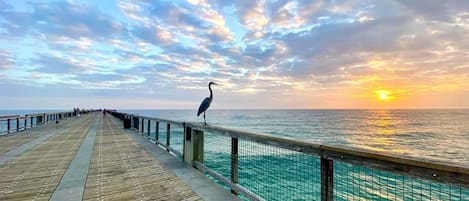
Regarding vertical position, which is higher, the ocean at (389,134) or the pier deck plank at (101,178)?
the pier deck plank at (101,178)

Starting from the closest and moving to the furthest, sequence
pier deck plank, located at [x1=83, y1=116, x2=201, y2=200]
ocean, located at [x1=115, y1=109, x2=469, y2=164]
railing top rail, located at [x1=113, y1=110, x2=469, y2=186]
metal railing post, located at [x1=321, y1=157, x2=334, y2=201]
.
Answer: railing top rail, located at [x1=113, y1=110, x2=469, y2=186] → metal railing post, located at [x1=321, y1=157, x2=334, y2=201] → pier deck plank, located at [x1=83, y1=116, x2=201, y2=200] → ocean, located at [x1=115, y1=109, x2=469, y2=164]

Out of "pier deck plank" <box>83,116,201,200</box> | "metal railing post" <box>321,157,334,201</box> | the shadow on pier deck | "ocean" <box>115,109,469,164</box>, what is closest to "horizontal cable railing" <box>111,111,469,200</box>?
"metal railing post" <box>321,157,334,201</box>

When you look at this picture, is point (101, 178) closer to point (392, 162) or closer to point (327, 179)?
point (327, 179)

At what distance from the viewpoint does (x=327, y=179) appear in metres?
2.27

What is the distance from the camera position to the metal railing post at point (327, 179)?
2248 mm

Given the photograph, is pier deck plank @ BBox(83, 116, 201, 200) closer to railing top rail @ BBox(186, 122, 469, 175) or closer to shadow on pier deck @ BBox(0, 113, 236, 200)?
shadow on pier deck @ BBox(0, 113, 236, 200)

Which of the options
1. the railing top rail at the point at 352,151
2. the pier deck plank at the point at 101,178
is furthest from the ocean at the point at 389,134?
the pier deck plank at the point at 101,178

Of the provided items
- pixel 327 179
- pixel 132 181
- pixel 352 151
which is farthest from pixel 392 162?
pixel 132 181

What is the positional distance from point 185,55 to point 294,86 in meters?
26.6

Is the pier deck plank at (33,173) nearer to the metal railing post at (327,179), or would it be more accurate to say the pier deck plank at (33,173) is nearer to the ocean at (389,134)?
the metal railing post at (327,179)

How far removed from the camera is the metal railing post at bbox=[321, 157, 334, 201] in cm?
225

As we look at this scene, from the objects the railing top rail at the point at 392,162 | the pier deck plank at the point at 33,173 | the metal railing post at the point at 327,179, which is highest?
the railing top rail at the point at 392,162

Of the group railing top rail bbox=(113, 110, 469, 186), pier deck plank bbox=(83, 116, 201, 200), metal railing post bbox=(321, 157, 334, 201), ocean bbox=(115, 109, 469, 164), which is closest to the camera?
railing top rail bbox=(113, 110, 469, 186)

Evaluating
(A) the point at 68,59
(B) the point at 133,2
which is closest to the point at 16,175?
(B) the point at 133,2
